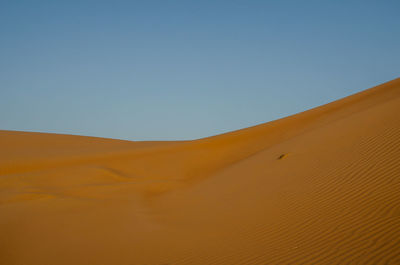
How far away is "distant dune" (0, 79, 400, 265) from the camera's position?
5.48 meters

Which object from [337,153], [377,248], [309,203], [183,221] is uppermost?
[337,153]

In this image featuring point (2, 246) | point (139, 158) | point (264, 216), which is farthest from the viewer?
point (139, 158)

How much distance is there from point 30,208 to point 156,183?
15.0 ft

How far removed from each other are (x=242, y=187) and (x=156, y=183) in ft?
12.0

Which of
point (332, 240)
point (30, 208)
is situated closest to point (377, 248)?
point (332, 240)

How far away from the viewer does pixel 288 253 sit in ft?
17.3

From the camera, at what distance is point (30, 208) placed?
861 cm

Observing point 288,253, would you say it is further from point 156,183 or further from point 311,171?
point 156,183

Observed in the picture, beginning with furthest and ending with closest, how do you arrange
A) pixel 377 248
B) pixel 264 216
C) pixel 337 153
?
pixel 337 153 → pixel 264 216 → pixel 377 248

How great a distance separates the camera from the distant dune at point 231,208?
5.48 meters

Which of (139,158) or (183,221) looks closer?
(183,221)

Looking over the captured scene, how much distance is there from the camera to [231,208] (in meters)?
8.20

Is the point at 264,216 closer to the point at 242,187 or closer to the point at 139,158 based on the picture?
the point at 242,187

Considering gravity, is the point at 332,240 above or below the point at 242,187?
below
